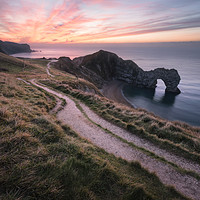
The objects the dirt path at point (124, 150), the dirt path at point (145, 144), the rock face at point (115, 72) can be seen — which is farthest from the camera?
Result: the rock face at point (115, 72)

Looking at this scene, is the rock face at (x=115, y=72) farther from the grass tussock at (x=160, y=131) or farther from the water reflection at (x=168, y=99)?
the grass tussock at (x=160, y=131)

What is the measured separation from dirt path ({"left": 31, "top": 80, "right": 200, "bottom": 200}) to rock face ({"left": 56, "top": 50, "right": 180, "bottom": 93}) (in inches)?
3108

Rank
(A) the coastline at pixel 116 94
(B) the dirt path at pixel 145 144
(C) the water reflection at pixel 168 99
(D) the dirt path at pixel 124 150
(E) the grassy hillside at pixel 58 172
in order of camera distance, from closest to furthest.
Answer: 1. (E) the grassy hillside at pixel 58 172
2. (D) the dirt path at pixel 124 150
3. (B) the dirt path at pixel 145 144
4. (A) the coastline at pixel 116 94
5. (C) the water reflection at pixel 168 99

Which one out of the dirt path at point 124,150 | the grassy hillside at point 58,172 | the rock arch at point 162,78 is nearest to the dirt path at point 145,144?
the dirt path at point 124,150

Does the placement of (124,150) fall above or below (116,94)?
above

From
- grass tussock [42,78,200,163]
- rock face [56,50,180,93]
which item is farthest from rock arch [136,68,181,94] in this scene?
A: grass tussock [42,78,200,163]

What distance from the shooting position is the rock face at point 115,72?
94500mm

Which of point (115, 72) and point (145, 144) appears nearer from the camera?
point (145, 144)

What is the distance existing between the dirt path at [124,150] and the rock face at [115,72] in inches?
3108

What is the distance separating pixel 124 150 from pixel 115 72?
401ft

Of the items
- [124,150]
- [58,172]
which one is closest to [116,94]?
[124,150]

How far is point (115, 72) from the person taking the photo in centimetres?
12731

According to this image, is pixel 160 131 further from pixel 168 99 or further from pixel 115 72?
pixel 115 72

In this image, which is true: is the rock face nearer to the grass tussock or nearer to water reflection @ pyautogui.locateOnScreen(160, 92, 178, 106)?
water reflection @ pyautogui.locateOnScreen(160, 92, 178, 106)
